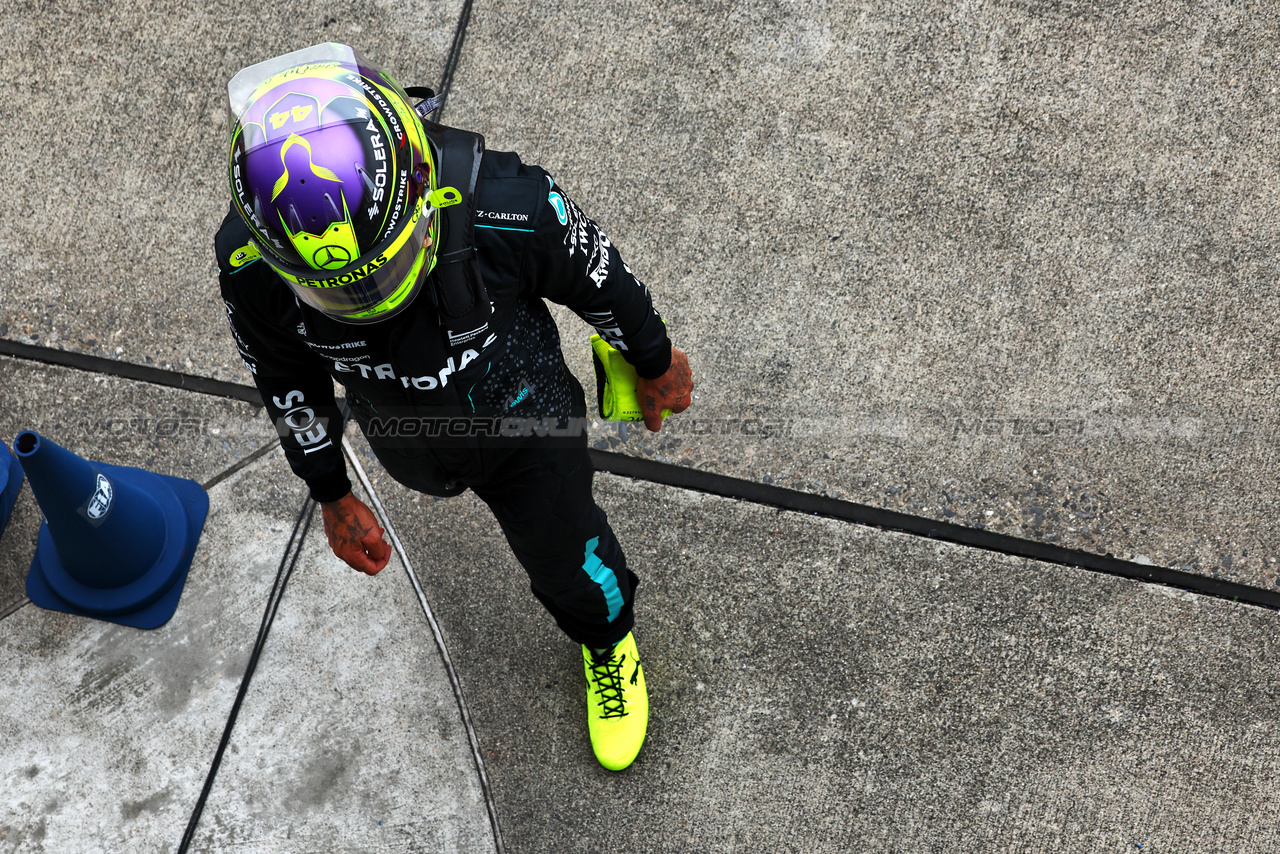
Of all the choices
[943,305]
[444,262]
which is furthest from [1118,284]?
[444,262]

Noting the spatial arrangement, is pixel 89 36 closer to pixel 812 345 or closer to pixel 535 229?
pixel 535 229

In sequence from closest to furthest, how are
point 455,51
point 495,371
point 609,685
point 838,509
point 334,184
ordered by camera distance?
point 334,184
point 495,371
point 609,685
point 838,509
point 455,51

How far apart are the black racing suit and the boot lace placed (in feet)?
1.09

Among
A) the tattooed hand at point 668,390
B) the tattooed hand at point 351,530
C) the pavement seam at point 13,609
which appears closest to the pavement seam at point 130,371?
the pavement seam at point 13,609

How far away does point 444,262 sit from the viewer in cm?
160

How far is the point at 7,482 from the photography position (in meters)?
2.70

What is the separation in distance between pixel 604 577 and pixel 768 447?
0.85 m

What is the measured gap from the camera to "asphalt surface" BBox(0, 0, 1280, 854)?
251cm

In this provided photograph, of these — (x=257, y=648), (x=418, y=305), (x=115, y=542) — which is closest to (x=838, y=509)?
(x=418, y=305)

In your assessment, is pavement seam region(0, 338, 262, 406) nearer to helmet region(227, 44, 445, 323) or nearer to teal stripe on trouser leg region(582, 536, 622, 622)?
teal stripe on trouser leg region(582, 536, 622, 622)

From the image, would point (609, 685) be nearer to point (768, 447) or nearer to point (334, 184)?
point (768, 447)

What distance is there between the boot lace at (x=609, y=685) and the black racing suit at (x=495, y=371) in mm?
333

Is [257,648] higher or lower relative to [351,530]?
lower

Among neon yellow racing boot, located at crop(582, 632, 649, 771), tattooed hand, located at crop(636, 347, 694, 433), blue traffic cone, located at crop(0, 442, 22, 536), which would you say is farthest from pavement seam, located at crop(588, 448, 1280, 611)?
blue traffic cone, located at crop(0, 442, 22, 536)
